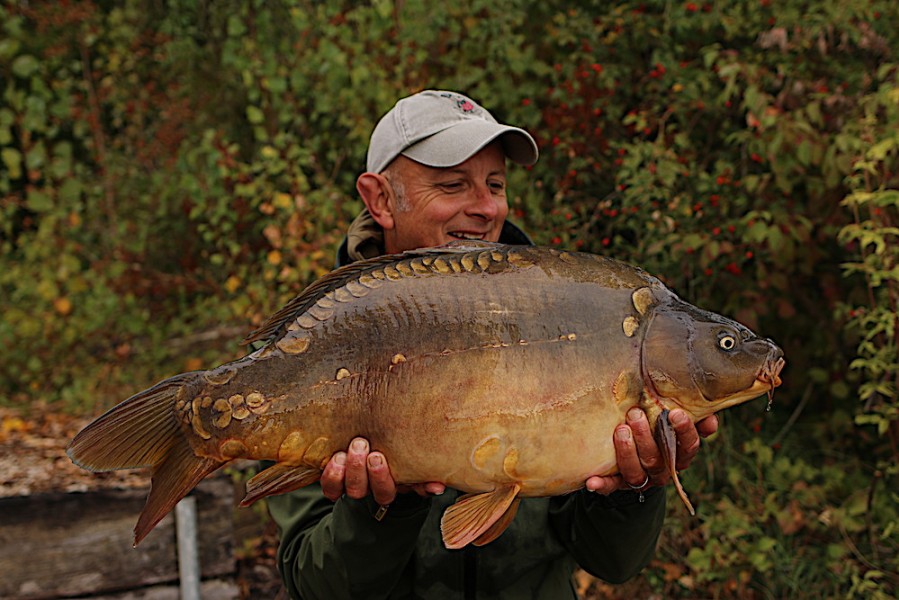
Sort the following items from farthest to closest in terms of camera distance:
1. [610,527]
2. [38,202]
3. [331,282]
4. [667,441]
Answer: [38,202] → [610,527] → [331,282] → [667,441]

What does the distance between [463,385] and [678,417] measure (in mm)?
336

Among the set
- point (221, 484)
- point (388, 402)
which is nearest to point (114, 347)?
point (221, 484)

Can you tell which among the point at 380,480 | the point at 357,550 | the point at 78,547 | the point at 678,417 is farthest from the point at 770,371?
the point at 78,547

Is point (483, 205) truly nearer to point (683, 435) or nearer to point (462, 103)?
point (462, 103)

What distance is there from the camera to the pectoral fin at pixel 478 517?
4.64 feet

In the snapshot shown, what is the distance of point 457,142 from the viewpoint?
183 cm

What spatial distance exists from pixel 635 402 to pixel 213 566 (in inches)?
87.5

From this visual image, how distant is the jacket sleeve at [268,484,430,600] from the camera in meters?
1.56

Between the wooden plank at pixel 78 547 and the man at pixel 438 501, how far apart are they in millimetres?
1374

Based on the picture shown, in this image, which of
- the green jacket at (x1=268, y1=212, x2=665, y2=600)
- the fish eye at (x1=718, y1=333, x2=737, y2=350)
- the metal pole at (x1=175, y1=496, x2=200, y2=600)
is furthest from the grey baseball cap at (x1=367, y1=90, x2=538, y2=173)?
the metal pole at (x1=175, y1=496, x2=200, y2=600)

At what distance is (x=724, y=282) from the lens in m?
3.90

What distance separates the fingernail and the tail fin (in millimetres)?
732

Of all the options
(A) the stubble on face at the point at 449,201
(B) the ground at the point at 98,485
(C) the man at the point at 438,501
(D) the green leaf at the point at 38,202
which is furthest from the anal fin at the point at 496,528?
(D) the green leaf at the point at 38,202

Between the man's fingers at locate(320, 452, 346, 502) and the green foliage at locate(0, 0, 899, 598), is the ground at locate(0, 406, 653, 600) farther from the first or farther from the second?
the man's fingers at locate(320, 452, 346, 502)
